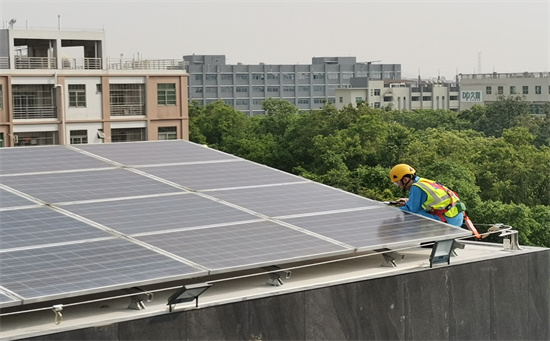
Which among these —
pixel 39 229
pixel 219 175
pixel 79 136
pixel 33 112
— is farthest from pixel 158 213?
pixel 79 136

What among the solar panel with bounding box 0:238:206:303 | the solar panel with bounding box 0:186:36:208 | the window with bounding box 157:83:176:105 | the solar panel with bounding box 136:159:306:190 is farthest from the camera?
the window with bounding box 157:83:176:105

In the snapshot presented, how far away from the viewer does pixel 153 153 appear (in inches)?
595

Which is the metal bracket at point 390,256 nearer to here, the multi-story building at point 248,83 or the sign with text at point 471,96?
the sign with text at point 471,96

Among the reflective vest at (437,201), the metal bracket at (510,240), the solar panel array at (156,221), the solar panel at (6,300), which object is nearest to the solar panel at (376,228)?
A: the solar panel array at (156,221)

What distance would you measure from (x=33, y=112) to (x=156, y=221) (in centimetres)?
4489

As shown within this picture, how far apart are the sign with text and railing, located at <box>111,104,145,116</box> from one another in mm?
107231

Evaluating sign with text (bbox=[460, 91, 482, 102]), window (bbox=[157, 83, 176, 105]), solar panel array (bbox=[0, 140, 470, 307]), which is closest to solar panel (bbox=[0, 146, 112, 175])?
solar panel array (bbox=[0, 140, 470, 307])

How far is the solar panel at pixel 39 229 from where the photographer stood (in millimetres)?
10320

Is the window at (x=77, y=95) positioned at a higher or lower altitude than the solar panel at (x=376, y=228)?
higher

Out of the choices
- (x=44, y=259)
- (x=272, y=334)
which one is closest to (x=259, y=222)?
(x=272, y=334)

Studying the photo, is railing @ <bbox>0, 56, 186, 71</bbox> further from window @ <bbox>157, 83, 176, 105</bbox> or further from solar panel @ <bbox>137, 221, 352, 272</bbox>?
solar panel @ <bbox>137, 221, 352, 272</bbox>

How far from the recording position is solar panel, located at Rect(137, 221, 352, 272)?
10328 millimetres

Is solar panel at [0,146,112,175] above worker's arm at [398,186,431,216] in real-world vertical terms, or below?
above

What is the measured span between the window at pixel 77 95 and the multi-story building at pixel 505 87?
84.6 meters
